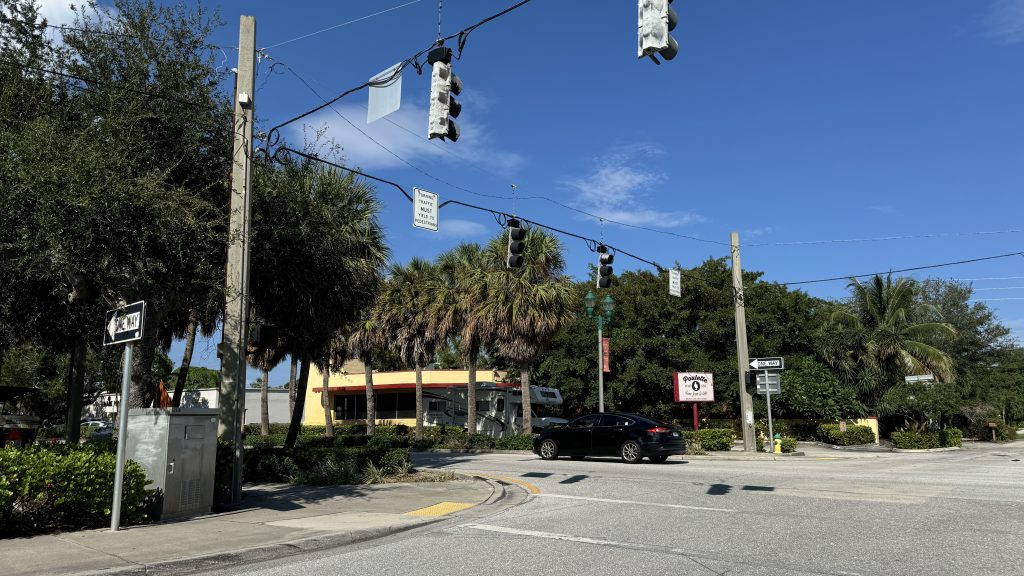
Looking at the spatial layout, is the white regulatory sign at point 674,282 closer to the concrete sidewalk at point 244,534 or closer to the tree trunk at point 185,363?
the concrete sidewalk at point 244,534

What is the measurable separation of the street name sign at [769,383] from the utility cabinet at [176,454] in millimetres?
20661

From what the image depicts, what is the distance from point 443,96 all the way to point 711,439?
19888mm

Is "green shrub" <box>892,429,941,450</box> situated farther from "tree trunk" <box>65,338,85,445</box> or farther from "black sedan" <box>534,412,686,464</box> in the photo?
"tree trunk" <box>65,338,85,445</box>

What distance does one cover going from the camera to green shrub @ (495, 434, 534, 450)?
27.5 meters

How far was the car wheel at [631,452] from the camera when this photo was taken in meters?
19.8

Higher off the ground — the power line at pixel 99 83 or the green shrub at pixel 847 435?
the power line at pixel 99 83

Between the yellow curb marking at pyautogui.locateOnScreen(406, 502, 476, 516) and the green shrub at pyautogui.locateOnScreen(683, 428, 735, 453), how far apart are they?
52.6 feet

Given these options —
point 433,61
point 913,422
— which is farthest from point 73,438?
point 913,422

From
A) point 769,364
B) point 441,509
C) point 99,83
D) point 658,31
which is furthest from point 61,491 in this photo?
point 769,364

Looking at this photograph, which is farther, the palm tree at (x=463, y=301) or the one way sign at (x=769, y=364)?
the palm tree at (x=463, y=301)

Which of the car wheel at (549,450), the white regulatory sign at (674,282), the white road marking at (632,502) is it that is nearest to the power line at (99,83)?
the white road marking at (632,502)

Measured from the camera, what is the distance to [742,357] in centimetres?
2573

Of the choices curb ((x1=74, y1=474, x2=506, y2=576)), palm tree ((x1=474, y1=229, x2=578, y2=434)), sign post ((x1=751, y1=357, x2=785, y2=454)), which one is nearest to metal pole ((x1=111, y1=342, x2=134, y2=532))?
curb ((x1=74, y1=474, x2=506, y2=576))

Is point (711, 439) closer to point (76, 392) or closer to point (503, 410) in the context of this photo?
point (503, 410)
